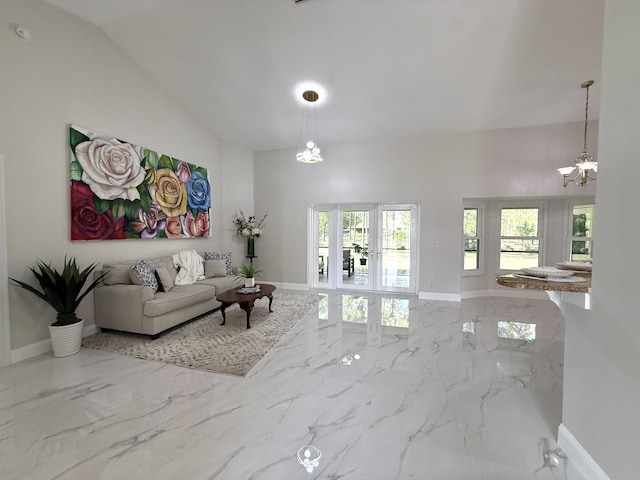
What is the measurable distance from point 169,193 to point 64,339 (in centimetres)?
266

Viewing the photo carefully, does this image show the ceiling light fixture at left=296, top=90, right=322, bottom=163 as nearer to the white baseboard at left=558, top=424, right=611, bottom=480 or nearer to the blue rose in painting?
the blue rose in painting

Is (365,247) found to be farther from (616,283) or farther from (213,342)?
(616,283)

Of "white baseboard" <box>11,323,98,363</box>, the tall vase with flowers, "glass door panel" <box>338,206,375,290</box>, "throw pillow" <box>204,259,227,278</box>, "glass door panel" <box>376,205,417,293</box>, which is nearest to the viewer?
"white baseboard" <box>11,323,98,363</box>

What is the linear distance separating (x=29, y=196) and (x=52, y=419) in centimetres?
245

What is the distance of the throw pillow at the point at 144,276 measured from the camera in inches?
141

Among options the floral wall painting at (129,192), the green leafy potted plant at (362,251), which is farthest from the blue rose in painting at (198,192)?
the green leafy potted plant at (362,251)

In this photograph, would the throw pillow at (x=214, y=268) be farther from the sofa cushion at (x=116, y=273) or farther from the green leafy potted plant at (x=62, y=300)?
the green leafy potted plant at (x=62, y=300)

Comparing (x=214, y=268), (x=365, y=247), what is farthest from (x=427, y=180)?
(x=214, y=268)

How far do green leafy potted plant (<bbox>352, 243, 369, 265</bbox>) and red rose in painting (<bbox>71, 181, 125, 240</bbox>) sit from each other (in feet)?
14.7

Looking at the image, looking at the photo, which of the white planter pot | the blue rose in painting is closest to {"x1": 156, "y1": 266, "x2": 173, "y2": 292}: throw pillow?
the white planter pot

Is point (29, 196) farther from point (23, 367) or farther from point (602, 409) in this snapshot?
point (602, 409)

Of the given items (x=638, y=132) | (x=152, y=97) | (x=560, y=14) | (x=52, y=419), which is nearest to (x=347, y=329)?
(x=52, y=419)

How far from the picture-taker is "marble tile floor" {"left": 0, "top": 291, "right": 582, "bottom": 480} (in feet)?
5.20

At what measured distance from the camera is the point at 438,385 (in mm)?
2396
